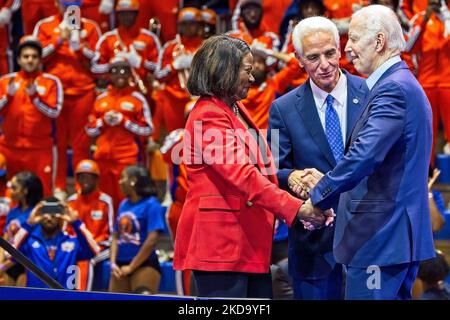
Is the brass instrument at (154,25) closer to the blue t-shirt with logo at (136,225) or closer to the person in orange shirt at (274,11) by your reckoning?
the person in orange shirt at (274,11)

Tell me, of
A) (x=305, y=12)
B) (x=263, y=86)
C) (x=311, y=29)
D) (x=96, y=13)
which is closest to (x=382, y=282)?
(x=311, y=29)

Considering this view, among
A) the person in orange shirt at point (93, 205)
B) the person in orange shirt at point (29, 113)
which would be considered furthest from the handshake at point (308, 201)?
the person in orange shirt at point (29, 113)

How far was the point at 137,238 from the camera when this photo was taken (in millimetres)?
6605

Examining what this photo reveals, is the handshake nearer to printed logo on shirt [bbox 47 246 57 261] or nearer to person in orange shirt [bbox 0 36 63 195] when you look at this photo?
printed logo on shirt [bbox 47 246 57 261]

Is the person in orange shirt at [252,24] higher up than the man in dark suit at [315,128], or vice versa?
the person in orange shirt at [252,24]

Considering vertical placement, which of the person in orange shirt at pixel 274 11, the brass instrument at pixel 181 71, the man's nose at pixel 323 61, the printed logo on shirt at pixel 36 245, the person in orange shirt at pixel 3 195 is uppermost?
the person in orange shirt at pixel 274 11

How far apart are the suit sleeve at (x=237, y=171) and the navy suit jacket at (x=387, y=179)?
0.48 ft

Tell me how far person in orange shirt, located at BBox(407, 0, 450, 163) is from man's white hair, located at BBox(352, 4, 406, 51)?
345cm

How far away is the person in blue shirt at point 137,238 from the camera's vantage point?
6516mm

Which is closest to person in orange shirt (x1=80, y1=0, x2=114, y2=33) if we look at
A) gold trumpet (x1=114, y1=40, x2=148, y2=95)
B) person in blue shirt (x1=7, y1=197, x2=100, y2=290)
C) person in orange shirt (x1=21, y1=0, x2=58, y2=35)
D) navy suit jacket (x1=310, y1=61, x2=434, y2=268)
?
person in orange shirt (x1=21, y1=0, x2=58, y2=35)

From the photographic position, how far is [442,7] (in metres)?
7.07

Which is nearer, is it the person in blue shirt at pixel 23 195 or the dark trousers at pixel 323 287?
the dark trousers at pixel 323 287

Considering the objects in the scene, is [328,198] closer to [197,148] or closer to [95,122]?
[197,148]
